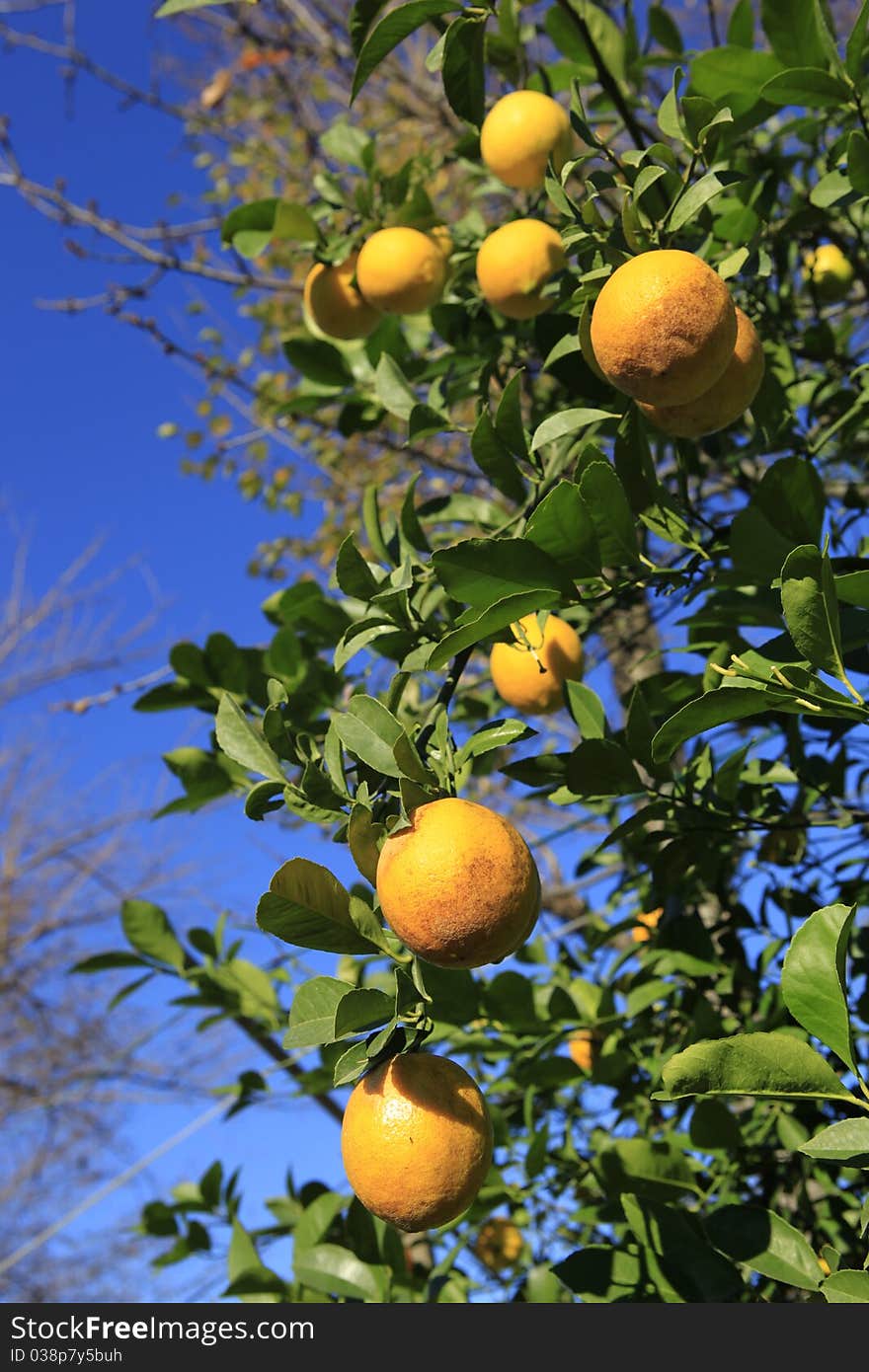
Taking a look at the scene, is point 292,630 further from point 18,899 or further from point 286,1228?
point 18,899

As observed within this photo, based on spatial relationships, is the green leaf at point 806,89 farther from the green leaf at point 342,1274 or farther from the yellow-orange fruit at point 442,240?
the green leaf at point 342,1274

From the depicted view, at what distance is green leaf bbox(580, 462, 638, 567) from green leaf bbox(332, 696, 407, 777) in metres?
0.18

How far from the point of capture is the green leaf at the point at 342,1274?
2.98 ft

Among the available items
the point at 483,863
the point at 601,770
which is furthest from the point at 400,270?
the point at 483,863

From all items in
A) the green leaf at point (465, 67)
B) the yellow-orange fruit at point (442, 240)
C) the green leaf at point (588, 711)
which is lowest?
the green leaf at point (588, 711)

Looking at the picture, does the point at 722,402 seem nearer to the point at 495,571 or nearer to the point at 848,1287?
the point at 495,571

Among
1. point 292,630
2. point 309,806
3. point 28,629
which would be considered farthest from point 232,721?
point 28,629

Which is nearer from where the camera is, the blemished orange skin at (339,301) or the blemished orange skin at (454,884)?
the blemished orange skin at (454,884)

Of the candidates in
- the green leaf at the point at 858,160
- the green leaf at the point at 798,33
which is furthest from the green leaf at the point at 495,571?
the green leaf at the point at 798,33

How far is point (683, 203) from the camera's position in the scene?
2.18 feet

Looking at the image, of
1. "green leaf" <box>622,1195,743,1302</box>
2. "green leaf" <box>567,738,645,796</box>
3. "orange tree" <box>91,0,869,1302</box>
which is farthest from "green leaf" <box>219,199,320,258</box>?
"green leaf" <box>622,1195,743,1302</box>

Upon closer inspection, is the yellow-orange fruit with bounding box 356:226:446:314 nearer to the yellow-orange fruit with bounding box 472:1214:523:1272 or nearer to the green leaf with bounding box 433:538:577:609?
the green leaf with bounding box 433:538:577:609

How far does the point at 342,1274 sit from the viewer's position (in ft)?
3.01

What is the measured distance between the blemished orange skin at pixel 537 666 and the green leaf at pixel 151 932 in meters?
0.41
